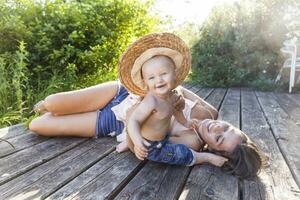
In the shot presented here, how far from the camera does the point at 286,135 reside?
286cm

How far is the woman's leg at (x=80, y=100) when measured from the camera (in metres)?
2.62

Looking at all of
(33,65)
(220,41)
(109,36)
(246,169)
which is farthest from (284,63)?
(246,169)

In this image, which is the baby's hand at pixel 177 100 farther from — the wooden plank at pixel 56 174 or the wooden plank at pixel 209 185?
the wooden plank at pixel 56 174

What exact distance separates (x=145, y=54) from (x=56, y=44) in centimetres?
272

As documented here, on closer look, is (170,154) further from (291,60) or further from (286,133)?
(291,60)

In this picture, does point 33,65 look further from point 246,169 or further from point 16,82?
point 246,169

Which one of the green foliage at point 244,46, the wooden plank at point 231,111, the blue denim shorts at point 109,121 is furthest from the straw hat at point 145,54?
the green foliage at point 244,46

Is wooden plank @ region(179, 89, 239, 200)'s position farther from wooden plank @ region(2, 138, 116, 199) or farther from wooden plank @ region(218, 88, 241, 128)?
wooden plank @ region(218, 88, 241, 128)

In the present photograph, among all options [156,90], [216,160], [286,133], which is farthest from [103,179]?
[286,133]

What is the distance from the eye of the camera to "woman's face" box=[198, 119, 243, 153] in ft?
6.70

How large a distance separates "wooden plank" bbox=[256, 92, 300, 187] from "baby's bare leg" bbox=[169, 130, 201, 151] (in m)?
0.60

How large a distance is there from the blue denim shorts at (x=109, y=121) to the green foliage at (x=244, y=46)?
4053mm

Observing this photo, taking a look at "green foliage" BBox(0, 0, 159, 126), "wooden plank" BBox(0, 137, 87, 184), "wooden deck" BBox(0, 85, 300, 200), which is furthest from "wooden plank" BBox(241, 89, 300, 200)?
"green foliage" BBox(0, 0, 159, 126)

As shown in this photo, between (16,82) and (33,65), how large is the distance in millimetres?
782
